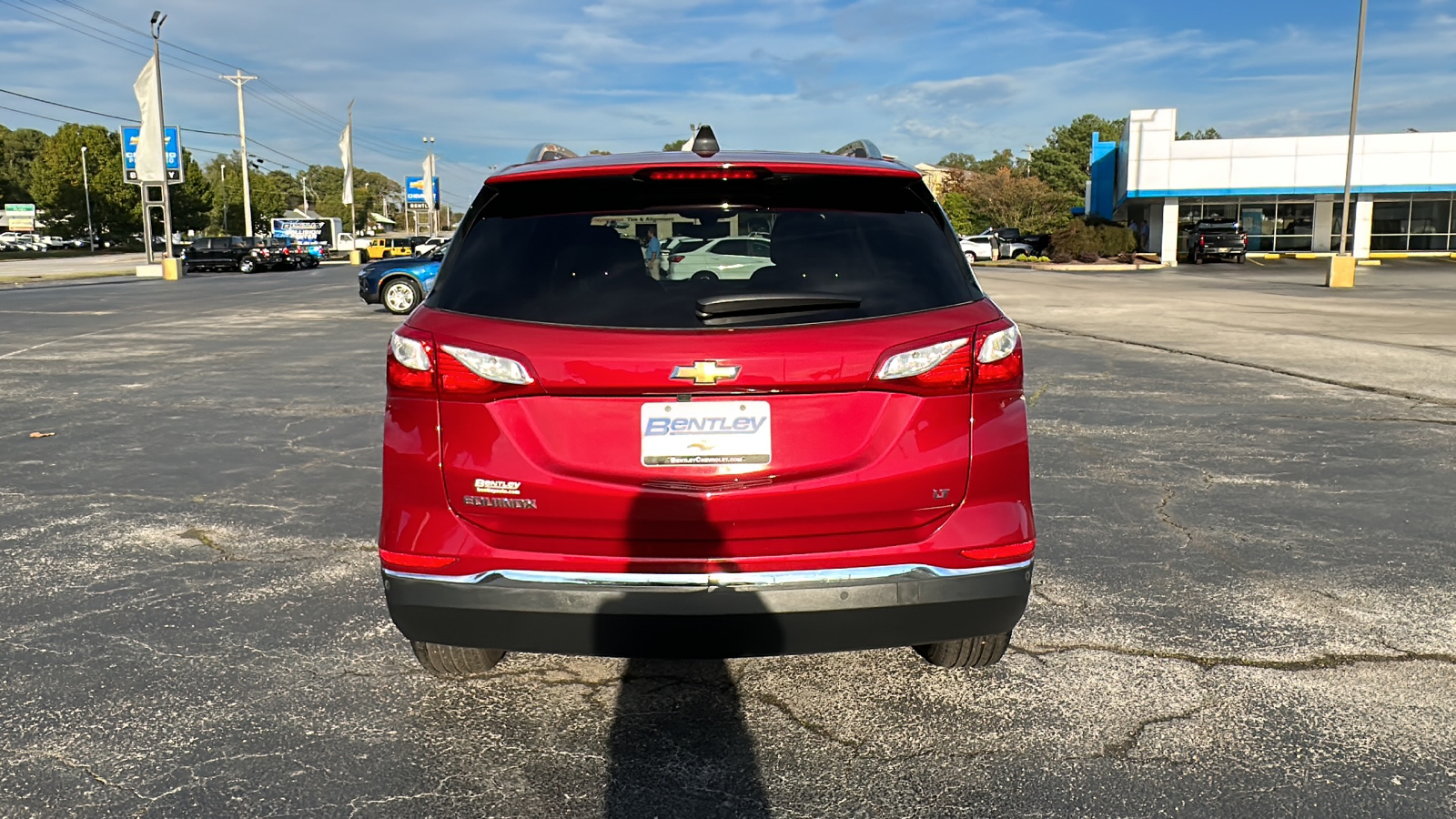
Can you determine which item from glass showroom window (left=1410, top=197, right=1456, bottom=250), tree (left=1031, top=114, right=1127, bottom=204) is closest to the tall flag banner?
glass showroom window (left=1410, top=197, right=1456, bottom=250)

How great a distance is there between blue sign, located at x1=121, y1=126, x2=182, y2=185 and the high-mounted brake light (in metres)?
49.4

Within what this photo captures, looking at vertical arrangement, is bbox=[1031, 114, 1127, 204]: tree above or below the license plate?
above

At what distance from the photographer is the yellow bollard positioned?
31312 millimetres

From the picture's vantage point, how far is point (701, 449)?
3.04 m

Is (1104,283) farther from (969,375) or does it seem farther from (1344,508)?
(969,375)

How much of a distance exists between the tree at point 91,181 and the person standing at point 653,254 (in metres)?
99.6

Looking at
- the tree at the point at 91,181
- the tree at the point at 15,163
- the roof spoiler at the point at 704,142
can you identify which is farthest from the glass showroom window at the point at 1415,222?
the tree at the point at 15,163

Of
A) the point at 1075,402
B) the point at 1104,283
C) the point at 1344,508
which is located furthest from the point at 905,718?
the point at 1104,283

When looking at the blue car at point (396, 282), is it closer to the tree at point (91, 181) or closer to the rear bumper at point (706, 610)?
the rear bumper at point (706, 610)

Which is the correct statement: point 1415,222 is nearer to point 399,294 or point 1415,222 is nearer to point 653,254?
point 399,294

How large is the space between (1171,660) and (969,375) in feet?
5.37

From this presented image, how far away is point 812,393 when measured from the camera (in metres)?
3.04

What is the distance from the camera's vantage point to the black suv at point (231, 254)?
169 ft

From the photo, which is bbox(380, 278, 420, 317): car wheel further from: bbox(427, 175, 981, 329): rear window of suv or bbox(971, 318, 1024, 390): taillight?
bbox(971, 318, 1024, 390): taillight
